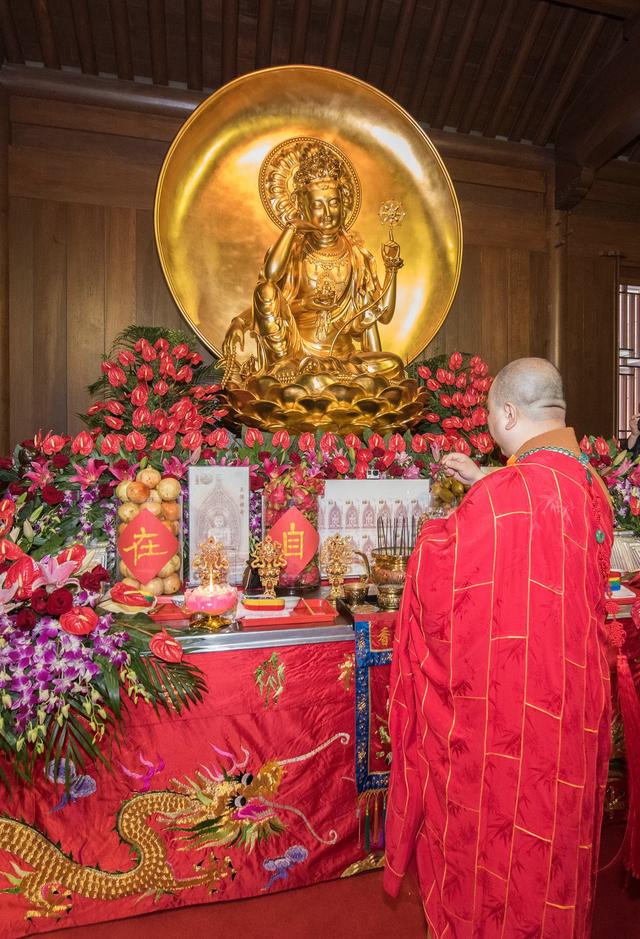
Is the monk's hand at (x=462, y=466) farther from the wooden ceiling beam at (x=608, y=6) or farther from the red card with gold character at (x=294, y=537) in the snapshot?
the wooden ceiling beam at (x=608, y=6)

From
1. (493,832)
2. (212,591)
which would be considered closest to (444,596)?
(493,832)

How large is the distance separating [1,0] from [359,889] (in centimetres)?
404

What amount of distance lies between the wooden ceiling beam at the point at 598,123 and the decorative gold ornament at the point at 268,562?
3.35 m

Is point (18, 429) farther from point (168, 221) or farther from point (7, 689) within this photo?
point (7, 689)

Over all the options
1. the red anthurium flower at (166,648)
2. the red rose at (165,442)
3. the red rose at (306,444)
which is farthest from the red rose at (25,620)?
the red rose at (306,444)

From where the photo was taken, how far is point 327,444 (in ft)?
6.86

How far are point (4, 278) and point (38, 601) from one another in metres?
2.41

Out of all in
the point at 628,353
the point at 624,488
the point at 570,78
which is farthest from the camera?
the point at 628,353

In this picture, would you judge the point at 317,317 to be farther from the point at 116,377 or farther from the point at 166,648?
the point at 166,648

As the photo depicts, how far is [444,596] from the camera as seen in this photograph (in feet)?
3.69

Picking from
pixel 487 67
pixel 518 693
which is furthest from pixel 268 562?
pixel 487 67

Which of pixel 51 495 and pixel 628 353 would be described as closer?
pixel 51 495

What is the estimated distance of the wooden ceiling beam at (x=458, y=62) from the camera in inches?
129

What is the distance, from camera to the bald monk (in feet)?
3.53
